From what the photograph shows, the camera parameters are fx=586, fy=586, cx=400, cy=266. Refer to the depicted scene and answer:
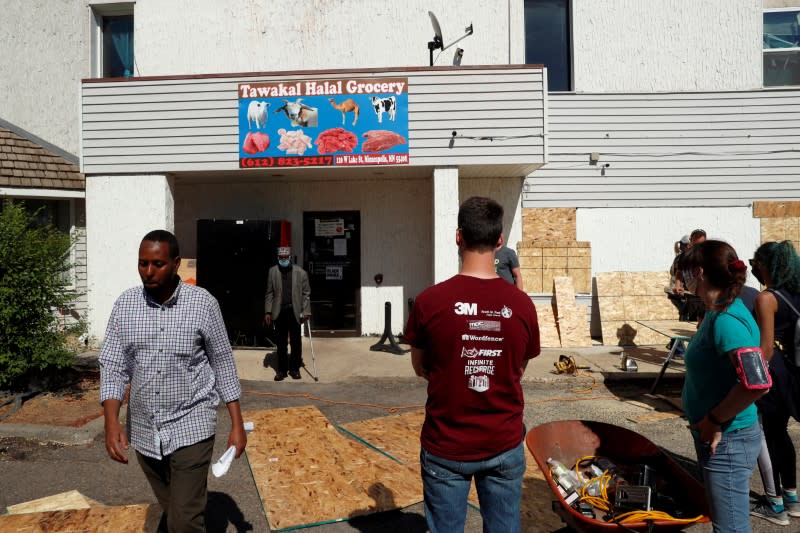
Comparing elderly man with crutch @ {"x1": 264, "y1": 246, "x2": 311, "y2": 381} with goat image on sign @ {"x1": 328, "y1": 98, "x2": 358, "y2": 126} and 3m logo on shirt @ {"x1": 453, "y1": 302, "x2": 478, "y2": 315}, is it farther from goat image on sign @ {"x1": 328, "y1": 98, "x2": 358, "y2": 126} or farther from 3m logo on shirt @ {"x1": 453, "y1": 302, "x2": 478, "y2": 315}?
3m logo on shirt @ {"x1": 453, "y1": 302, "x2": 478, "y2": 315}

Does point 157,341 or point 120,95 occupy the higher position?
point 120,95

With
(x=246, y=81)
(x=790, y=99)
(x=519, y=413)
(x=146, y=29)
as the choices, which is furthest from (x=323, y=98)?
(x=790, y=99)

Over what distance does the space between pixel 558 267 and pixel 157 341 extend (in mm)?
9158

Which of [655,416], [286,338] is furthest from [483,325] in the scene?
[286,338]

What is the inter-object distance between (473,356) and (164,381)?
159 centimetres

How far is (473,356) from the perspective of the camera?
2.43 meters

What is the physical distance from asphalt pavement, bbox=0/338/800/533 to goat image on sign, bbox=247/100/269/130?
384cm

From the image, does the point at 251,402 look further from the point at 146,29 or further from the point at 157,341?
the point at 146,29

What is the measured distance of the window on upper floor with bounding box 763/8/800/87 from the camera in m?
11.3

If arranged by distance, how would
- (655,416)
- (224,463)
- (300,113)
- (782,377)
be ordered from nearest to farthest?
(224,463), (782,377), (655,416), (300,113)

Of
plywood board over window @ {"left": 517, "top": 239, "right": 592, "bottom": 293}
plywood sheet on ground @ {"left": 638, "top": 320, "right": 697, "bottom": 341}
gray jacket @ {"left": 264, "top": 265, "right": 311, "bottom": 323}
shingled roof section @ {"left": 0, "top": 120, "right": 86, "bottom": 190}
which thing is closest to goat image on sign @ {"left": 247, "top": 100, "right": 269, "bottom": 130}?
gray jacket @ {"left": 264, "top": 265, "right": 311, "bottom": 323}

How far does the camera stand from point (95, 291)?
9.91m

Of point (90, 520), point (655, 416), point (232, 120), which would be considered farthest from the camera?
point (232, 120)

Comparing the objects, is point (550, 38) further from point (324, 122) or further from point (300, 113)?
point (300, 113)
